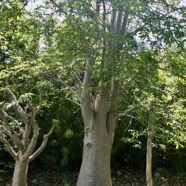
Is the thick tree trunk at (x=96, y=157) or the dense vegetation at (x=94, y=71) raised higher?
the dense vegetation at (x=94, y=71)

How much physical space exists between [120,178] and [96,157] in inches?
89.9

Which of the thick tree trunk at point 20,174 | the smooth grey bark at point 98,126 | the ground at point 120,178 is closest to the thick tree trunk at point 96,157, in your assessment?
the smooth grey bark at point 98,126

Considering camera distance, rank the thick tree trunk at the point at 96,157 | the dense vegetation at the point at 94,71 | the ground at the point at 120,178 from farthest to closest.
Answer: the ground at the point at 120,178 < the thick tree trunk at the point at 96,157 < the dense vegetation at the point at 94,71

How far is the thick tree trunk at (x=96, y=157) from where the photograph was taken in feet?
10.4

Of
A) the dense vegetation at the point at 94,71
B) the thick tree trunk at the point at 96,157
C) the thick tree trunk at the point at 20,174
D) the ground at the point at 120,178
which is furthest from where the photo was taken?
the ground at the point at 120,178

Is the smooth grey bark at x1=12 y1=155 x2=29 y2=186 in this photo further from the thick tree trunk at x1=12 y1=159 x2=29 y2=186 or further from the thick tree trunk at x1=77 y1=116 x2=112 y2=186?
the thick tree trunk at x1=77 y1=116 x2=112 y2=186

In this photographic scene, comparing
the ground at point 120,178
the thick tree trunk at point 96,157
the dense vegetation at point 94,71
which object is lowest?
the ground at point 120,178

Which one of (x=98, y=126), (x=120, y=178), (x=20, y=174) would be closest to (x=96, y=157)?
(x=98, y=126)

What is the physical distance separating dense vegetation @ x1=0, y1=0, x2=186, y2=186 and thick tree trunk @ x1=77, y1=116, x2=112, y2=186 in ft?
0.04

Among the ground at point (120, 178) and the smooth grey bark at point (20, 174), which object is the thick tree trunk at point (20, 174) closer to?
the smooth grey bark at point (20, 174)

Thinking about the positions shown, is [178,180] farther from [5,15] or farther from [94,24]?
[5,15]

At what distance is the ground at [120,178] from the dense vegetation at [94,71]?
0.93ft

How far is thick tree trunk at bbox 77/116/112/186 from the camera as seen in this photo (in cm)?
318

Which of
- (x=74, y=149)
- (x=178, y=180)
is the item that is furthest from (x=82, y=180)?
(x=178, y=180)
